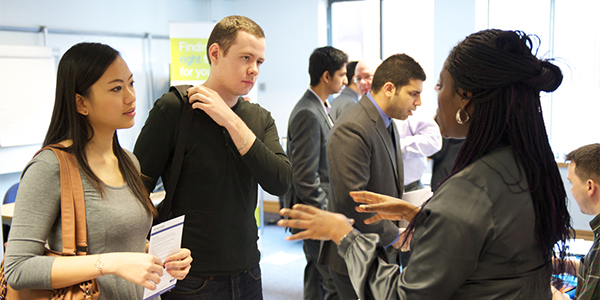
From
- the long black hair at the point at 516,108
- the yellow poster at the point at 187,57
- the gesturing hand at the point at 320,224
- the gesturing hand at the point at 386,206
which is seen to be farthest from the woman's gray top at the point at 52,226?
the yellow poster at the point at 187,57

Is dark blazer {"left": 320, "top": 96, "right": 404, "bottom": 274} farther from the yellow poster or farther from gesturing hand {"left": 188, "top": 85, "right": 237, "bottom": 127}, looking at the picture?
the yellow poster

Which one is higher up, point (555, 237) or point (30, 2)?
point (30, 2)

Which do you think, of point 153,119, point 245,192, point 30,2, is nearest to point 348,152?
point 245,192

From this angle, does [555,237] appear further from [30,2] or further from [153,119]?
[30,2]

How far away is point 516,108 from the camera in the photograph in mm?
1113

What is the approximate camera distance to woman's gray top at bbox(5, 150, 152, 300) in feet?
3.87

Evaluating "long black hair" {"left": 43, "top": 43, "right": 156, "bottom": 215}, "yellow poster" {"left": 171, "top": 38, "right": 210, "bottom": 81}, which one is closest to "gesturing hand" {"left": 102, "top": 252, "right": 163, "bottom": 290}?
"long black hair" {"left": 43, "top": 43, "right": 156, "bottom": 215}

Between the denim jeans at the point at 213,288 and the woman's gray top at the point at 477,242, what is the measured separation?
27.3 inches

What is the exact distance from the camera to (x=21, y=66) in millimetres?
4605

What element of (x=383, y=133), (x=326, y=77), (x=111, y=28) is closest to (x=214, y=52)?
(x=383, y=133)

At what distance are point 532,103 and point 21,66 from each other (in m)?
4.90

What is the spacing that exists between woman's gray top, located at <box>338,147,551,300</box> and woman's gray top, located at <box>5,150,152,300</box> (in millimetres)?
764

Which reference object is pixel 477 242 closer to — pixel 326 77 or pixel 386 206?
pixel 386 206

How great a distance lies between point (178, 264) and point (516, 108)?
1.05 meters
